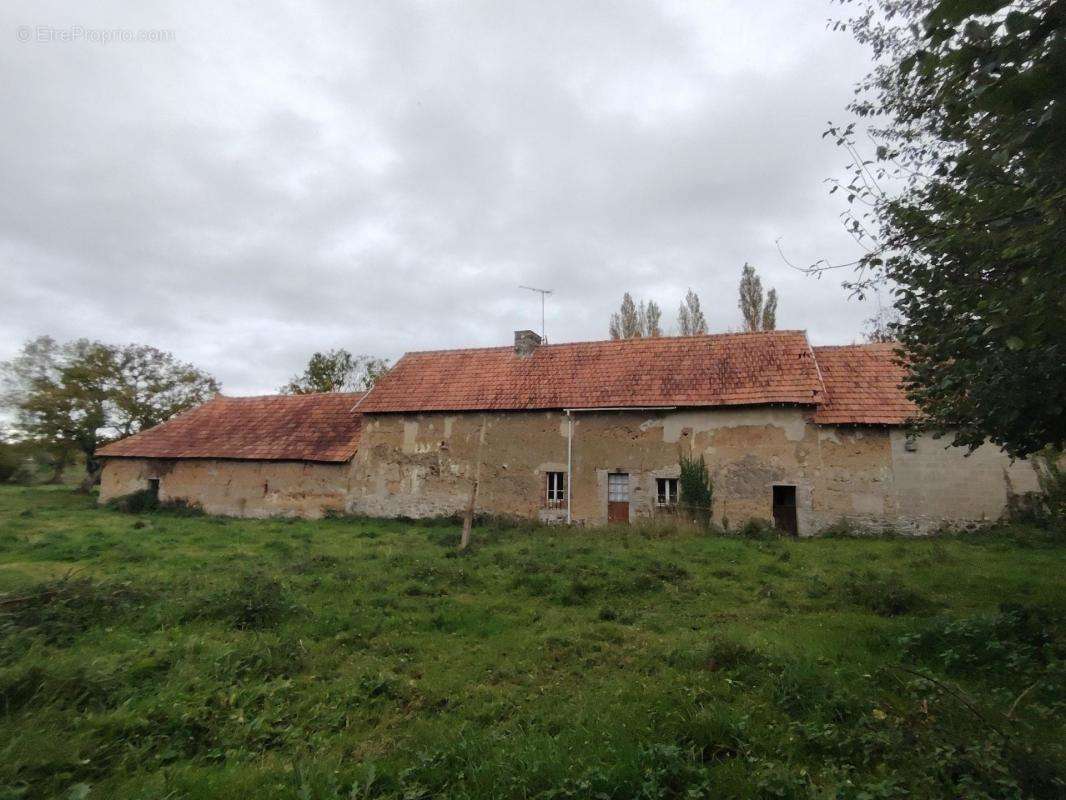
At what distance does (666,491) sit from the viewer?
53.3ft

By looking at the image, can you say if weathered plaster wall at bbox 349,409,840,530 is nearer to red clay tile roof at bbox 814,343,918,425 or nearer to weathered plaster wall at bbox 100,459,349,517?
red clay tile roof at bbox 814,343,918,425

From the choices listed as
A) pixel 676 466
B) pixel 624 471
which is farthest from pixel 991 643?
pixel 624 471

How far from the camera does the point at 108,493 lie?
22.6 metres

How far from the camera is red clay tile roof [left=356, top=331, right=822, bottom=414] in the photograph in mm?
16281

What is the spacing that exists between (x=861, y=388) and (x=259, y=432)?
20808mm

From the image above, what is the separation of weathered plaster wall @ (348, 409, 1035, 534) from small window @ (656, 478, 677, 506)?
17 centimetres

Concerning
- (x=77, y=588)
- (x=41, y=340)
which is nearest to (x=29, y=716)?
(x=77, y=588)

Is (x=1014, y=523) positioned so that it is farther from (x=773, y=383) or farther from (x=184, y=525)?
(x=184, y=525)

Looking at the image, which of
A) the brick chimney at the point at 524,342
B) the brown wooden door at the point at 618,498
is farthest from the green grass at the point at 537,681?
the brick chimney at the point at 524,342

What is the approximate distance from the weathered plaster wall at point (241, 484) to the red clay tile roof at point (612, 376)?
2931 millimetres

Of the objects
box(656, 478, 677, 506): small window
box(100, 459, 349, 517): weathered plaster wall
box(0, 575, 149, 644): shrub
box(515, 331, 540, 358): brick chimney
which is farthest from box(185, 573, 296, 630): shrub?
box(515, 331, 540, 358): brick chimney

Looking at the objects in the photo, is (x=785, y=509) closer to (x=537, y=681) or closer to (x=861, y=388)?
(x=861, y=388)

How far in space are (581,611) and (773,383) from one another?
10.6 m

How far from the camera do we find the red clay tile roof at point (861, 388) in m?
15.0
